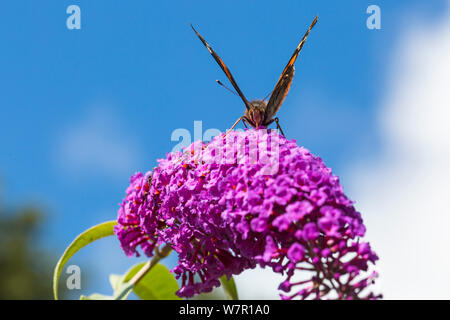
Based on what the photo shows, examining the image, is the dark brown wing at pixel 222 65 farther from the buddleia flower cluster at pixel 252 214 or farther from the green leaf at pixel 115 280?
the green leaf at pixel 115 280

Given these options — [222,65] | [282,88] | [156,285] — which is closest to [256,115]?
[282,88]

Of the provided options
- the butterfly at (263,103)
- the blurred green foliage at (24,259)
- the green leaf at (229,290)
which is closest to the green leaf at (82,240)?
the green leaf at (229,290)

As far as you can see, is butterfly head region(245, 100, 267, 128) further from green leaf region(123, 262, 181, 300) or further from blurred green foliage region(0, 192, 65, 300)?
blurred green foliage region(0, 192, 65, 300)

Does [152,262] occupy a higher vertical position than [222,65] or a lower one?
lower

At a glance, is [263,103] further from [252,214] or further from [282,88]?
[252,214]

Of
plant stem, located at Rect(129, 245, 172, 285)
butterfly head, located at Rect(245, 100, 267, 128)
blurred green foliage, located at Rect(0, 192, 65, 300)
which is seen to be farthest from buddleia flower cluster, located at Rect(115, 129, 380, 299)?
blurred green foliage, located at Rect(0, 192, 65, 300)
